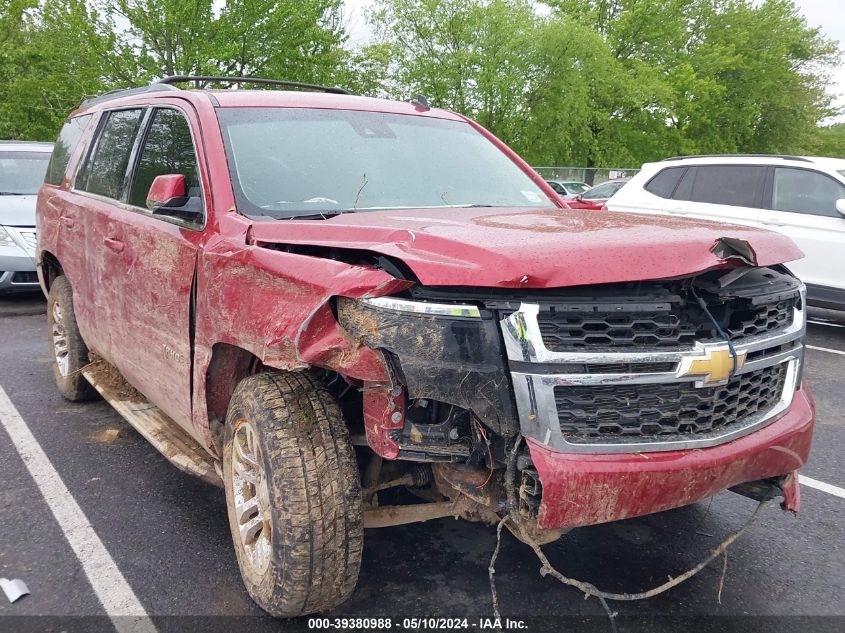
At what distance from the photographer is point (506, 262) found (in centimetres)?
210

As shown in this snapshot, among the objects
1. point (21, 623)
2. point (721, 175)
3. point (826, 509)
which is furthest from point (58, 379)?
point (721, 175)

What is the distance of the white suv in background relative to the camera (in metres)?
7.68

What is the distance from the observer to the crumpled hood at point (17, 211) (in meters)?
8.52

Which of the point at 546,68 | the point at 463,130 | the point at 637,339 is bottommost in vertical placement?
the point at 637,339

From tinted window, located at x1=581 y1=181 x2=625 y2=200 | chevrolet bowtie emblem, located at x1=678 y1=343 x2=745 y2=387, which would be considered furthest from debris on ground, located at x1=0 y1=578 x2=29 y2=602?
tinted window, located at x1=581 y1=181 x2=625 y2=200

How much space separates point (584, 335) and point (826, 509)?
2406mm

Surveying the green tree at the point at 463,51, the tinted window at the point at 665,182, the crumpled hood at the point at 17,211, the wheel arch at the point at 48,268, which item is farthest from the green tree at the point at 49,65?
the wheel arch at the point at 48,268

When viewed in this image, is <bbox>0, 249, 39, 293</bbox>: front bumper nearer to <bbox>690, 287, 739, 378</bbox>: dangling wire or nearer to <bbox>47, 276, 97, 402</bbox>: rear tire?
<bbox>47, 276, 97, 402</bbox>: rear tire

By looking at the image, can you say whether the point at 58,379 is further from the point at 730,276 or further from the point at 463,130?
the point at 730,276

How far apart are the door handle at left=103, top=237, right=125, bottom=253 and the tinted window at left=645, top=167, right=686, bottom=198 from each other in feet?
23.2

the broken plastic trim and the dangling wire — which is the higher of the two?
the broken plastic trim

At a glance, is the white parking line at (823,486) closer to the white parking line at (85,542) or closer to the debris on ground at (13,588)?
the white parking line at (85,542)

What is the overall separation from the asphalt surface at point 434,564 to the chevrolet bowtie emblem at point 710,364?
1038 mm

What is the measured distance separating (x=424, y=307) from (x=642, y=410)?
0.76 meters
